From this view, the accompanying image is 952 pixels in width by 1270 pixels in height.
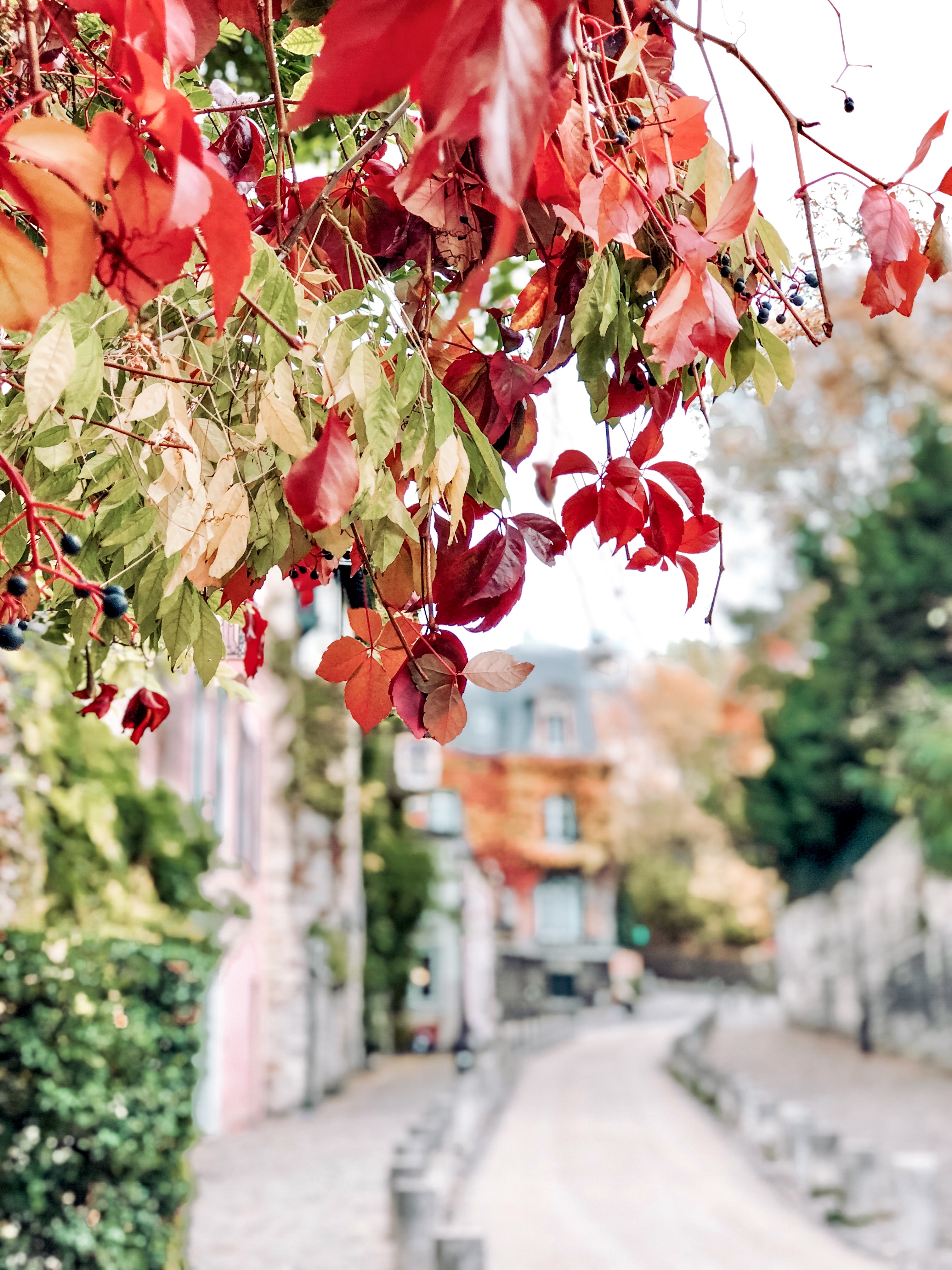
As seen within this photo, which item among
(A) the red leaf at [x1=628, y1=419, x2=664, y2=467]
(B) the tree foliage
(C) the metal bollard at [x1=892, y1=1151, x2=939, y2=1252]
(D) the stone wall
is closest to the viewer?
(A) the red leaf at [x1=628, y1=419, x2=664, y2=467]

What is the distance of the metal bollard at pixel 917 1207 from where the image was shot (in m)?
7.75

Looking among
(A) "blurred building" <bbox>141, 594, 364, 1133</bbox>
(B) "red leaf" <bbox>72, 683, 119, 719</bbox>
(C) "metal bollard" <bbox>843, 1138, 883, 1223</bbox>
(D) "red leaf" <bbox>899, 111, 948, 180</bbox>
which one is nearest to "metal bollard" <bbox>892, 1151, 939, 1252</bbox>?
(C) "metal bollard" <bbox>843, 1138, 883, 1223</bbox>

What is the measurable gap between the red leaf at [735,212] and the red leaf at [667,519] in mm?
430

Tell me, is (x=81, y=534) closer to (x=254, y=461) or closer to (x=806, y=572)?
(x=254, y=461)

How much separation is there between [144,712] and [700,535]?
1166 millimetres

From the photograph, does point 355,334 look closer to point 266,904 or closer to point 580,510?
point 580,510

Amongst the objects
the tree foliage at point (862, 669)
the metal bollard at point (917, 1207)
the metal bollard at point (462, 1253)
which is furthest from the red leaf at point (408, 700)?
the tree foliage at point (862, 669)

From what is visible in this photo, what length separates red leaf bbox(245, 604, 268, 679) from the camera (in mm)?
2303

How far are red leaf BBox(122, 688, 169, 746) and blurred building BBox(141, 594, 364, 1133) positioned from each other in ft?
28.0

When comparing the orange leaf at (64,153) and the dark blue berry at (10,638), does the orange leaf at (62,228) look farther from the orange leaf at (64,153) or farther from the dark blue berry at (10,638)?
the dark blue berry at (10,638)

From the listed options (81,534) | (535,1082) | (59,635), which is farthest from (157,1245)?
(535,1082)

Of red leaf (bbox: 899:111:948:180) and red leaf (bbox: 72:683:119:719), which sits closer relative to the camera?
red leaf (bbox: 899:111:948:180)

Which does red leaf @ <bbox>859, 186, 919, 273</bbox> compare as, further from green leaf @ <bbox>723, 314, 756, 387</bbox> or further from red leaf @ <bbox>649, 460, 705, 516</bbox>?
red leaf @ <bbox>649, 460, 705, 516</bbox>

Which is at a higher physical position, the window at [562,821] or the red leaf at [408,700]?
the window at [562,821]
